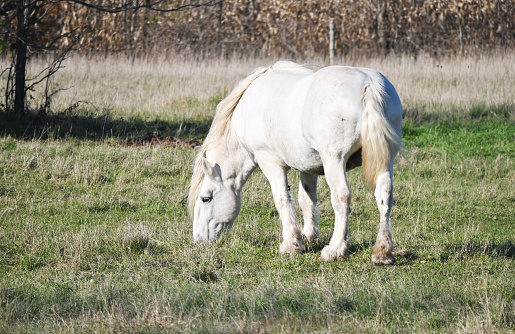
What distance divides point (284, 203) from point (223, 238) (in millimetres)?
751

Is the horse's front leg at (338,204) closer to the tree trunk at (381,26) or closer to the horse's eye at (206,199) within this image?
the horse's eye at (206,199)

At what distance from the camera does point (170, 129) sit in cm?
1153

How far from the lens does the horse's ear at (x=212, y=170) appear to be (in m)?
5.69

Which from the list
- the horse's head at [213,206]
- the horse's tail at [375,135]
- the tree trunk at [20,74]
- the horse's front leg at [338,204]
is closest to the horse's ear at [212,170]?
the horse's head at [213,206]

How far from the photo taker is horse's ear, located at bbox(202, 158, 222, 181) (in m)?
5.69

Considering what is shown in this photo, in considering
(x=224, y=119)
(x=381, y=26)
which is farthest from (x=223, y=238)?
(x=381, y=26)

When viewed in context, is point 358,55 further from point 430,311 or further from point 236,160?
point 430,311

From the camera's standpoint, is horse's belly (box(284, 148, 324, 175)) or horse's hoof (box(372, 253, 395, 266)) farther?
horse's belly (box(284, 148, 324, 175))

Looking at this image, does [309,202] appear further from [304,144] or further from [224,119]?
[224,119]

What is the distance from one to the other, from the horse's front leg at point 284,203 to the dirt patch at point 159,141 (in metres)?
4.84

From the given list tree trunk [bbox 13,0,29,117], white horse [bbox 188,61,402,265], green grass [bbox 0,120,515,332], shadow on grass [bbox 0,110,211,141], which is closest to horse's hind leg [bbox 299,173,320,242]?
white horse [bbox 188,61,402,265]

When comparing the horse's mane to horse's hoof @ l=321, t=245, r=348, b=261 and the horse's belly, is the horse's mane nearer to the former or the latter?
the horse's belly

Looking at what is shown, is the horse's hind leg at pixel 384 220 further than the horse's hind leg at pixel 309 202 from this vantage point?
No

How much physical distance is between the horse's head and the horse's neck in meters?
0.05
